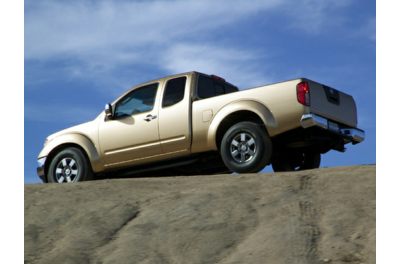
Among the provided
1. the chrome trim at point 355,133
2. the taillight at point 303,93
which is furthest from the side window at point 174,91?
the chrome trim at point 355,133

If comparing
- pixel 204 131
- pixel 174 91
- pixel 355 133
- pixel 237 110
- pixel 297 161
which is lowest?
pixel 297 161

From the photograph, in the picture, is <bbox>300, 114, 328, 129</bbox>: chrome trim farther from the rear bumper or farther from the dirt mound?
the dirt mound

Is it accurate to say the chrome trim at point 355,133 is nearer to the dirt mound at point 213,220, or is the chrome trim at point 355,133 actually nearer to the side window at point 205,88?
the dirt mound at point 213,220

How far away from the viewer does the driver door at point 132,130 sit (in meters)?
12.5

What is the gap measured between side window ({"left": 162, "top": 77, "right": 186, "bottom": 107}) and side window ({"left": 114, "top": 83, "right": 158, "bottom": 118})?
0.23 metres

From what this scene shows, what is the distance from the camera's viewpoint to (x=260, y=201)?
9875mm

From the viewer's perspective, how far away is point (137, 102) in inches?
510

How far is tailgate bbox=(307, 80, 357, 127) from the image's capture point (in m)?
11.6

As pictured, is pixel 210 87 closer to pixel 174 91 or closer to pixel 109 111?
pixel 174 91

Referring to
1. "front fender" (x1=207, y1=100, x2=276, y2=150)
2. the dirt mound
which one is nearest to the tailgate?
"front fender" (x1=207, y1=100, x2=276, y2=150)

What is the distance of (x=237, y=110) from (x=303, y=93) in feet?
3.53

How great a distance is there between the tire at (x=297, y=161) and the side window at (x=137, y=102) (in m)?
2.34

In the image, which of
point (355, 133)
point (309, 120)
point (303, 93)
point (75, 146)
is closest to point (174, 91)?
point (75, 146)

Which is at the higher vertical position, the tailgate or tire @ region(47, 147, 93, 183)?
the tailgate
